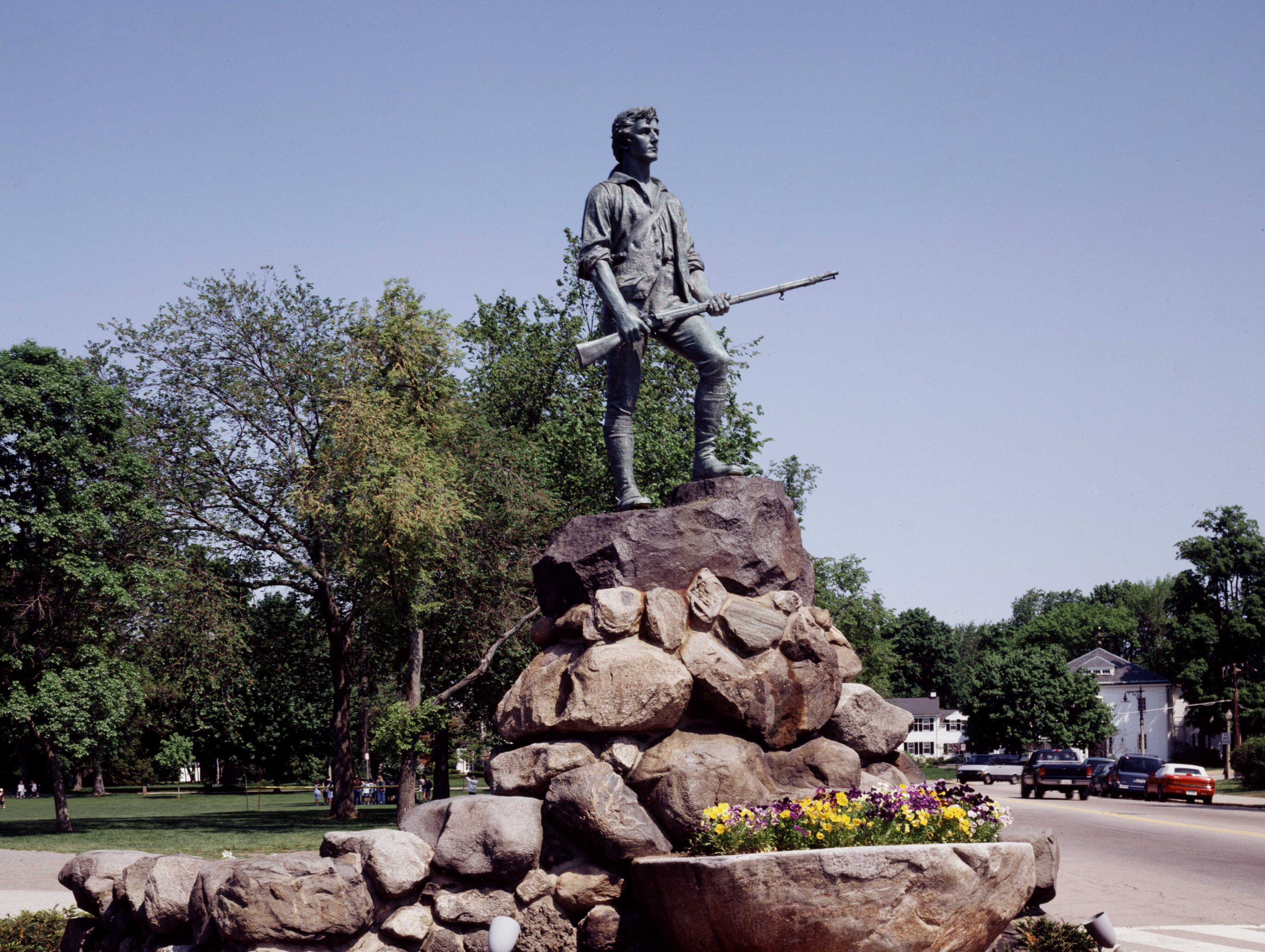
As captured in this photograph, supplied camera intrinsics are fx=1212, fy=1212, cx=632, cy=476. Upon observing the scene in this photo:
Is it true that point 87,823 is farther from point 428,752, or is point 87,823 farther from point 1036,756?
point 1036,756

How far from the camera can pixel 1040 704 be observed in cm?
7344

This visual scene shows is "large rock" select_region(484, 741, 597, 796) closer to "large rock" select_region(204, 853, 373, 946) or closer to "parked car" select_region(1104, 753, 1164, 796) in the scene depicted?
"large rock" select_region(204, 853, 373, 946)

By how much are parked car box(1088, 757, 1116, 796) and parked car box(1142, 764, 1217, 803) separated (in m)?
2.62

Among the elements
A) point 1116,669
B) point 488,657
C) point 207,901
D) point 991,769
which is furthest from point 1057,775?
point 1116,669

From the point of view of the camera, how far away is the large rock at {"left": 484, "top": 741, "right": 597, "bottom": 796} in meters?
7.90

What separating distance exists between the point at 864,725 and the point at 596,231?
4.40m

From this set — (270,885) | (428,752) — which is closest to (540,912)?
(270,885)

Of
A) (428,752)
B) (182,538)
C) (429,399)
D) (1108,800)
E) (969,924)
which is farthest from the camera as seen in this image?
(1108,800)

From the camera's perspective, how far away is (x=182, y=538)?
28.9m

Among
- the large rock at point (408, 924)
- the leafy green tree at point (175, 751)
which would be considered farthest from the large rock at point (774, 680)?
the leafy green tree at point (175, 751)

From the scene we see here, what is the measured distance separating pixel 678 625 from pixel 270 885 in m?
3.08

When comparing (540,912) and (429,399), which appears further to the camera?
(429,399)

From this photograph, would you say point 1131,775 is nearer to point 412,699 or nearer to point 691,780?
point 412,699

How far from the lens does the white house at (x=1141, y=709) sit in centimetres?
8812
